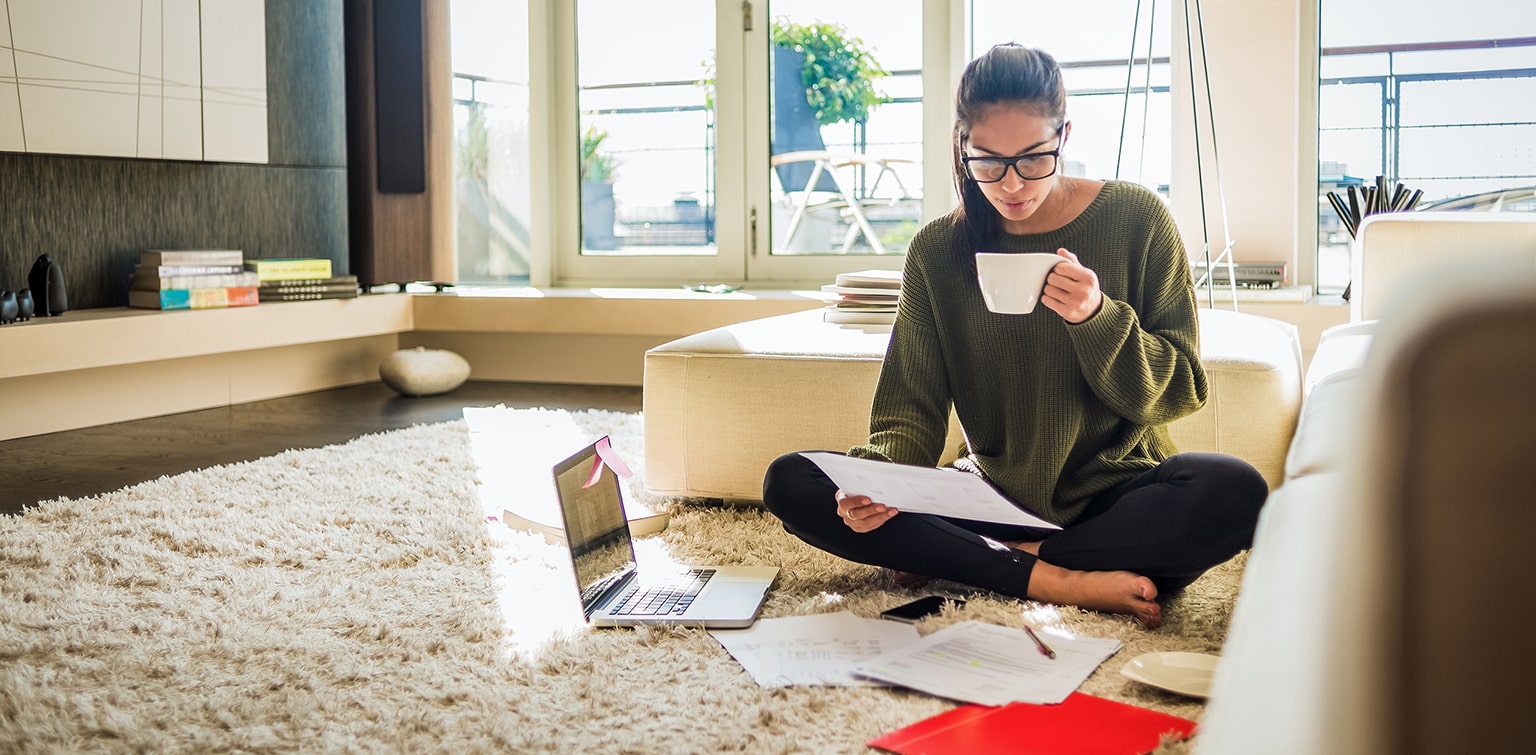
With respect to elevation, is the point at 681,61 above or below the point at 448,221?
above

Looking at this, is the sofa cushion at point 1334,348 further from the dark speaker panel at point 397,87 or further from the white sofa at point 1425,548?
the dark speaker panel at point 397,87

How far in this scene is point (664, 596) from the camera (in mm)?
1965

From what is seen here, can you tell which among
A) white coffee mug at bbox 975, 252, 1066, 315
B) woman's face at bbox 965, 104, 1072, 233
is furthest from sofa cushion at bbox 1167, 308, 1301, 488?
white coffee mug at bbox 975, 252, 1066, 315

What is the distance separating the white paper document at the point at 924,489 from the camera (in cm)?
167

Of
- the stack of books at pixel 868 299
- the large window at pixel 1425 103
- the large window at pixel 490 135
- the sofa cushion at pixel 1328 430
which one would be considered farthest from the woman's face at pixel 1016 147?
the large window at pixel 490 135

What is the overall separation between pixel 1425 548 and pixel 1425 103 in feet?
14.7

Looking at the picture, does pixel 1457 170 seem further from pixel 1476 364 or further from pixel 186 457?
pixel 1476 364

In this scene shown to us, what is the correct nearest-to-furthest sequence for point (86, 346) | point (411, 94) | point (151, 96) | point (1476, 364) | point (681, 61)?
point (1476, 364) < point (86, 346) < point (151, 96) < point (411, 94) < point (681, 61)

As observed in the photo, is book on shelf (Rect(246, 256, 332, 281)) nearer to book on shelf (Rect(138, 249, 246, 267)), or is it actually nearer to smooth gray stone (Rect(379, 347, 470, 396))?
book on shelf (Rect(138, 249, 246, 267))

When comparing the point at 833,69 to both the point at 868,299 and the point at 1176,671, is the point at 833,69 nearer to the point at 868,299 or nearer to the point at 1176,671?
the point at 868,299

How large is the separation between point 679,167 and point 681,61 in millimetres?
452

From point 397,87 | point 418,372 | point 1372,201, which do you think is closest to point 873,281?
point 1372,201

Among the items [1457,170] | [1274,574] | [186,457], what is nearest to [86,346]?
[186,457]

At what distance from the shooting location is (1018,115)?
5.66 feet
